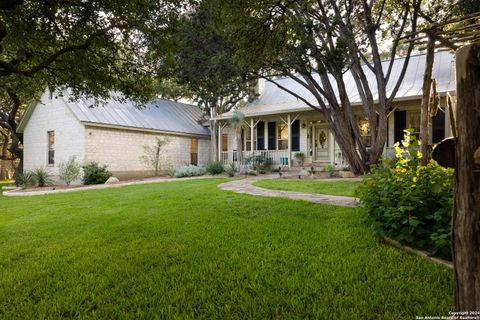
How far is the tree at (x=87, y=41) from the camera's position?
441 cm

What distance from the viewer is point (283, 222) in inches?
184

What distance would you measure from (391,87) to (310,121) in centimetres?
437

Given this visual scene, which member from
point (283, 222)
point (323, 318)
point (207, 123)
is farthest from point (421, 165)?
point (207, 123)

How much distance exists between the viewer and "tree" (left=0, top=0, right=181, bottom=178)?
4410mm

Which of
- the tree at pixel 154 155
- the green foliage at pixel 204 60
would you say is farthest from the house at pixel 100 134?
the green foliage at pixel 204 60

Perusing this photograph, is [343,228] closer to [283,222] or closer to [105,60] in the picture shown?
[283,222]

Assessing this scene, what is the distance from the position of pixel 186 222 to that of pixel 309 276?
281 cm

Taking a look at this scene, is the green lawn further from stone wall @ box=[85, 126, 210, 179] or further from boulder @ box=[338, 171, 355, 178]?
stone wall @ box=[85, 126, 210, 179]

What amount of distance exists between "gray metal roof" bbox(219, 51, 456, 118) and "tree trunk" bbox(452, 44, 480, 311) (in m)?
12.2

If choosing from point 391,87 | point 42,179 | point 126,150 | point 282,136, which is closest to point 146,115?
point 126,150

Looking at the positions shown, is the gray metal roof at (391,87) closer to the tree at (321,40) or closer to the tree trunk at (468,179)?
the tree at (321,40)

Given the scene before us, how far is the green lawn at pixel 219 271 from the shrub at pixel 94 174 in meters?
9.25

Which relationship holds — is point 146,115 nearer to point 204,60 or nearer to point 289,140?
point 289,140

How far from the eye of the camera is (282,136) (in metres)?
17.4
